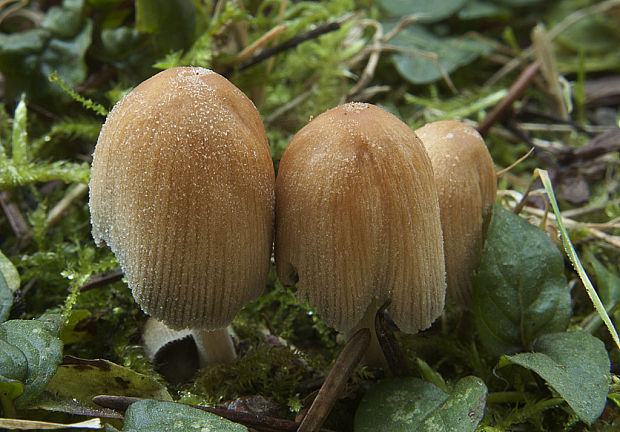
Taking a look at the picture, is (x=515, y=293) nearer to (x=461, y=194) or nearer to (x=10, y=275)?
(x=461, y=194)

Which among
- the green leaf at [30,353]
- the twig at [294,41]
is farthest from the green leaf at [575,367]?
the twig at [294,41]

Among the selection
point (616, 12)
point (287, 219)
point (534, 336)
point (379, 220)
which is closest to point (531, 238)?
point (534, 336)

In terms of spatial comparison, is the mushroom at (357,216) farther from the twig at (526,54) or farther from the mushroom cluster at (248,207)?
the twig at (526,54)

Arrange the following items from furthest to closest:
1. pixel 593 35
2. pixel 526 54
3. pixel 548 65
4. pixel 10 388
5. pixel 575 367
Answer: pixel 593 35
pixel 526 54
pixel 548 65
pixel 575 367
pixel 10 388

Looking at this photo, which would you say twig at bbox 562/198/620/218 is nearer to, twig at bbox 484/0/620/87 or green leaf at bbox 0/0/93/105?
twig at bbox 484/0/620/87

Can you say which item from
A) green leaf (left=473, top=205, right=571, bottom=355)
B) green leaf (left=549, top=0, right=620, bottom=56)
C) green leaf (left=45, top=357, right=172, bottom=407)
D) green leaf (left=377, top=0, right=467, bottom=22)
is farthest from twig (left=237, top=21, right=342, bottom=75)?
green leaf (left=549, top=0, right=620, bottom=56)

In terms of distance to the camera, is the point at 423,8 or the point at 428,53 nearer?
the point at 428,53

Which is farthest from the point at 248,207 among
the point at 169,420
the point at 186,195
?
the point at 169,420
